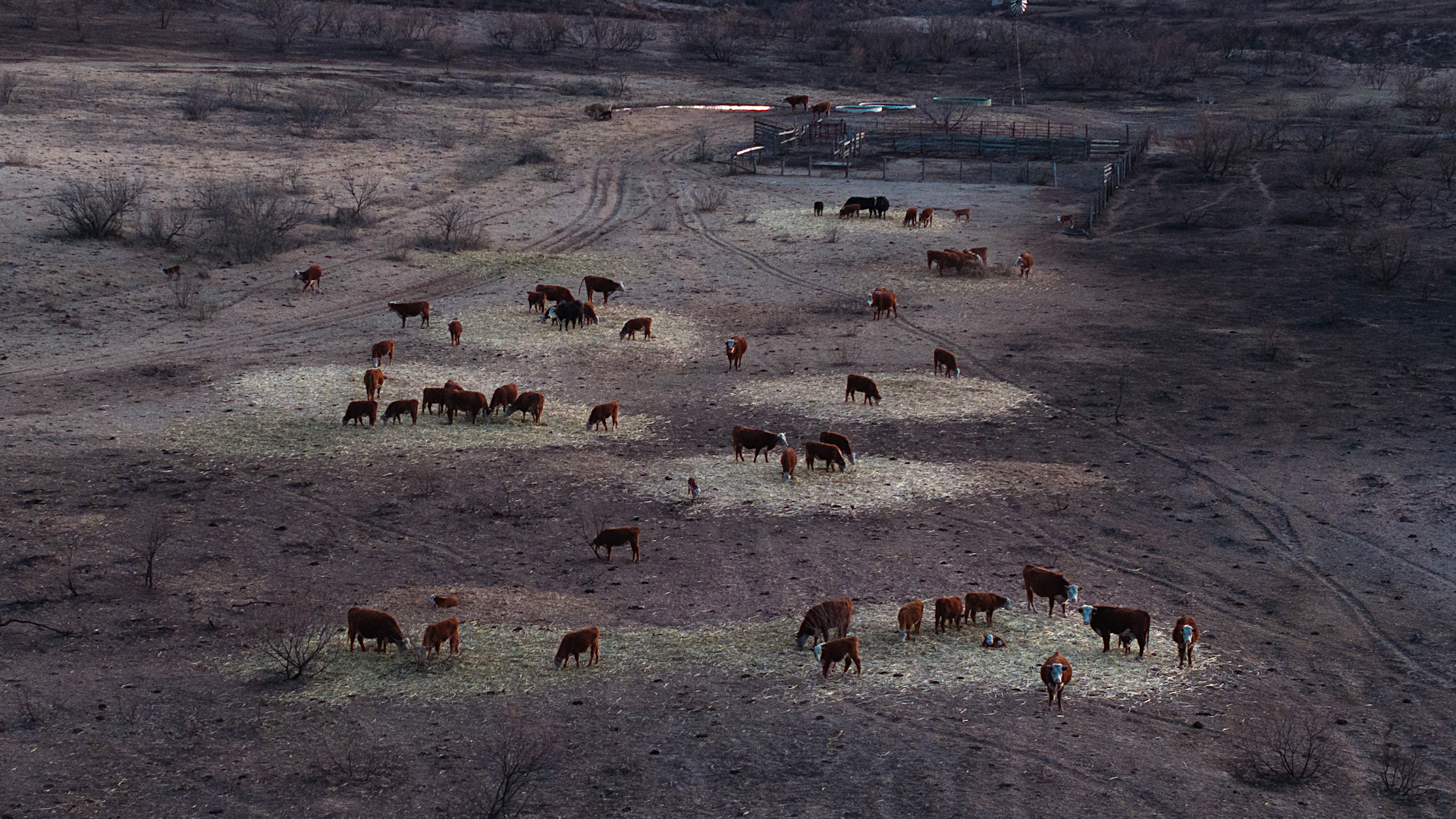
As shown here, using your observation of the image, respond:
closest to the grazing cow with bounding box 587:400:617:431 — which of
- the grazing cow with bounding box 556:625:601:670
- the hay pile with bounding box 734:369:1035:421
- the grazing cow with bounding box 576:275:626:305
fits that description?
the hay pile with bounding box 734:369:1035:421

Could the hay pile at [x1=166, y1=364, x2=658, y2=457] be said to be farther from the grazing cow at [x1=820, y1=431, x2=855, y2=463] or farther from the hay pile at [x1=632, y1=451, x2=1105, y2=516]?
the grazing cow at [x1=820, y1=431, x2=855, y2=463]

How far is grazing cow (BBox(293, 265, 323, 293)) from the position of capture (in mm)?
27828

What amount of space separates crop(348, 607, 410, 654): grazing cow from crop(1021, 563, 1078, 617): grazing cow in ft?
21.2

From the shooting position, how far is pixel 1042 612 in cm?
1312

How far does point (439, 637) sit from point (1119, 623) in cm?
657

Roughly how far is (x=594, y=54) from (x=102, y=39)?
76.7 feet

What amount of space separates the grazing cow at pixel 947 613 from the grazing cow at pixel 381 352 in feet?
42.9

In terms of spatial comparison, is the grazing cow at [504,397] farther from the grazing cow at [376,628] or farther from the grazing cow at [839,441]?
the grazing cow at [376,628]

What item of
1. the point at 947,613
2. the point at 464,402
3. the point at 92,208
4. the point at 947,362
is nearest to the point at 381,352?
the point at 464,402

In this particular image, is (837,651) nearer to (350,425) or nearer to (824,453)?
(824,453)

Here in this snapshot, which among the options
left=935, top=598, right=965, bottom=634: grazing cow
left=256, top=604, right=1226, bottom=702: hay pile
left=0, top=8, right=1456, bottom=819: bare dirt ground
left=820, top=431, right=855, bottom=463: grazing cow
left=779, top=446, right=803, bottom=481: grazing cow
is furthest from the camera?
left=820, top=431, right=855, bottom=463: grazing cow

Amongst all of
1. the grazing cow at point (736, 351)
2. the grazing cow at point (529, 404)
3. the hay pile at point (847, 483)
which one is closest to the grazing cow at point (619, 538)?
the hay pile at point (847, 483)

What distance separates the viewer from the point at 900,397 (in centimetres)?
Result: 2120

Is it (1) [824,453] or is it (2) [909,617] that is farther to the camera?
(1) [824,453]
